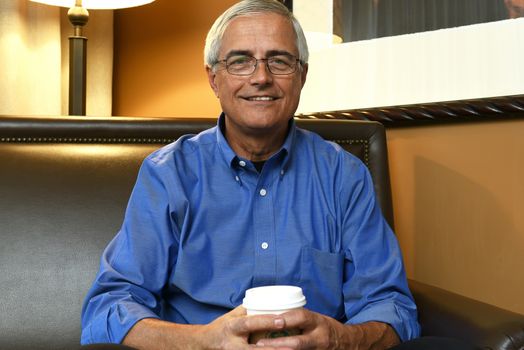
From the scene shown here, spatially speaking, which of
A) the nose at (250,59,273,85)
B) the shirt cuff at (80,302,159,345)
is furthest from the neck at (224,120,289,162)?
the shirt cuff at (80,302,159,345)

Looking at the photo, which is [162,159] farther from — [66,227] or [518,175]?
[518,175]

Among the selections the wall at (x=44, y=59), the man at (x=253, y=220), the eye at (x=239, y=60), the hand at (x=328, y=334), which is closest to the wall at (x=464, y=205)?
the man at (x=253, y=220)

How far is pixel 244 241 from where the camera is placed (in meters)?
1.55

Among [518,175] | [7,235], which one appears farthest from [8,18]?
[518,175]

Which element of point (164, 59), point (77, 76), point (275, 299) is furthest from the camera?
point (164, 59)

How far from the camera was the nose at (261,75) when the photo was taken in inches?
60.3

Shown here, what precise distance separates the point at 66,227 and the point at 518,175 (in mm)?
1032

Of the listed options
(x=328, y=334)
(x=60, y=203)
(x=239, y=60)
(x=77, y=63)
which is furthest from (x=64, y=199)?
(x=328, y=334)

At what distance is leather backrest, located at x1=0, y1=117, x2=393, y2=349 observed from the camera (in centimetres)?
173

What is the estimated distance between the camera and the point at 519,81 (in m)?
1.78

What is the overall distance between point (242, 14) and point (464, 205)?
0.77 m

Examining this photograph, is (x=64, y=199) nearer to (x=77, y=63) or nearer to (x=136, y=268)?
(x=136, y=268)

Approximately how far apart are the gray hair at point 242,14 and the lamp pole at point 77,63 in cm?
82

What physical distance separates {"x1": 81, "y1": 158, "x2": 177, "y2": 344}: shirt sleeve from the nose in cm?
26
